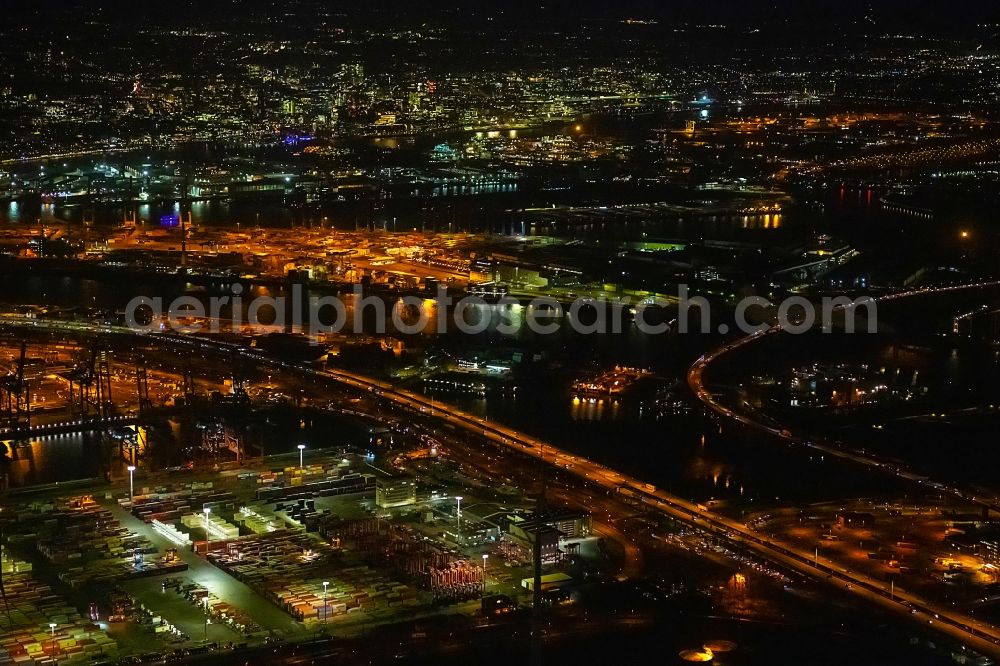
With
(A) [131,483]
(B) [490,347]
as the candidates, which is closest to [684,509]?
(A) [131,483]

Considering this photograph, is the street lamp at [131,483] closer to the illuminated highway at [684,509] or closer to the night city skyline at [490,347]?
the night city skyline at [490,347]

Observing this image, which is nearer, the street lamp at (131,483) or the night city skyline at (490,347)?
the night city skyline at (490,347)

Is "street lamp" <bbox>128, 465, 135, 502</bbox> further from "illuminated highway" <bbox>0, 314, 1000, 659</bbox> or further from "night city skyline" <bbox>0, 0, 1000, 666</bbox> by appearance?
"illuminated highway" <bbox>0, 314, 1000, 659</bbox>

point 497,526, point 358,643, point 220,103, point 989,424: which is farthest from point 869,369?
point 220,103

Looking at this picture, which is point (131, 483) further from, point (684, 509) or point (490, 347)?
point (490, 347)

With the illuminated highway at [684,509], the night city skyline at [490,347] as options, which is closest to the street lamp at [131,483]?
the night city skyline at [490,347]

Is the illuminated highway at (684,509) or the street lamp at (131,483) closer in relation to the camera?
the illuminated highway at (684,509)
